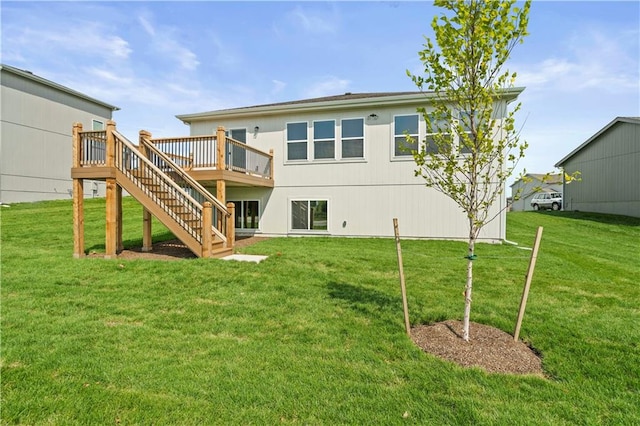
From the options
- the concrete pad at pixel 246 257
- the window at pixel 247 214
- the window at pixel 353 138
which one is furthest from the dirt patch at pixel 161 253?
the window at pixel 353 138

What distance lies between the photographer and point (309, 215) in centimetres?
1314

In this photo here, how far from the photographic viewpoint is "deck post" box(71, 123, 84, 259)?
328 inches

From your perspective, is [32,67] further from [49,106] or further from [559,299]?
[559,299]

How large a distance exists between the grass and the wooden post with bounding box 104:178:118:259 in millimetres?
801

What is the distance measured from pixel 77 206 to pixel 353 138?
884cm

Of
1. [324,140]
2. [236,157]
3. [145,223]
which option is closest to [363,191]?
[324,140]

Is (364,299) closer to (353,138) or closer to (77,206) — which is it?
(77,206)

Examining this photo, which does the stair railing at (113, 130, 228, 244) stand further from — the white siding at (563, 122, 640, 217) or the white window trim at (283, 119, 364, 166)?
the white siding at (563, 122, 640, 217)

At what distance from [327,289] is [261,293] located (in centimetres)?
113

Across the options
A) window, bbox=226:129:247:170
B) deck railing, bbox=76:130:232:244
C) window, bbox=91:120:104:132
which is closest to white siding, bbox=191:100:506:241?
window, bbox=226:129:247:170

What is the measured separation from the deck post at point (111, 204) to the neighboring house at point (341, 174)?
3879mm

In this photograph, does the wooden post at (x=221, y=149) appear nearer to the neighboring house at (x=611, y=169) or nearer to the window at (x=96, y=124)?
the window at (x=96, y=124)

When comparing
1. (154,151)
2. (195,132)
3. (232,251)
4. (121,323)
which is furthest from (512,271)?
(195,132)

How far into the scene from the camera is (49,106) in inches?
792
